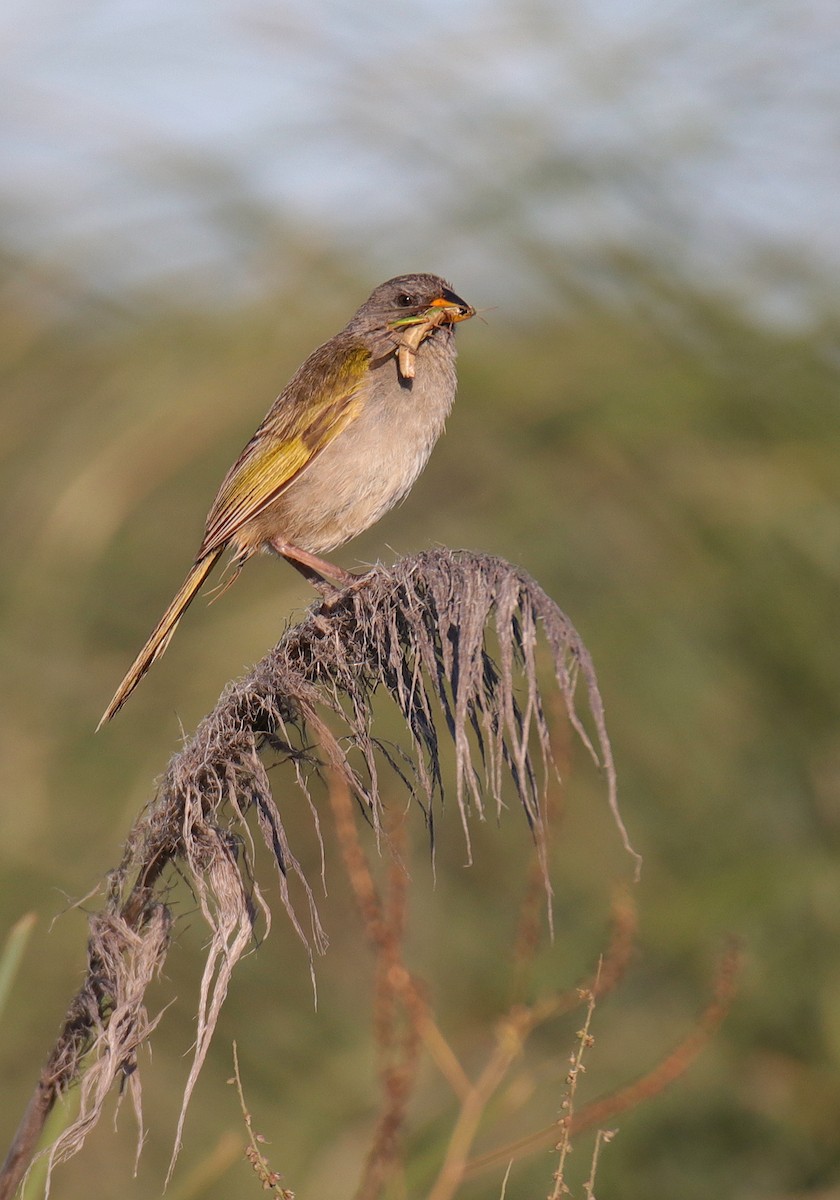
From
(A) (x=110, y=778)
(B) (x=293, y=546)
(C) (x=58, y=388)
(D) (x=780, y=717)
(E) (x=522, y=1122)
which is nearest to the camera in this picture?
(B) (x=293, y=546)

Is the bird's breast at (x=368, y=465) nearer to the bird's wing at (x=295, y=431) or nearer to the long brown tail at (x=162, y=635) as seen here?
the bird's wing at (x=295, y=431)

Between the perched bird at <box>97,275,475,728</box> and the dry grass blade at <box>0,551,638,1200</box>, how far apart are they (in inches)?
69.0

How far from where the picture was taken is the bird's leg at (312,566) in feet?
11.4

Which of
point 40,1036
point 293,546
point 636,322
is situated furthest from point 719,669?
point 40,1036

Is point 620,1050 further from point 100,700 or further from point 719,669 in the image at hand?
point 100,700

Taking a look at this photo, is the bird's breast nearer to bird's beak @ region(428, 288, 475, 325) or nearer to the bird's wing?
the bird's wing

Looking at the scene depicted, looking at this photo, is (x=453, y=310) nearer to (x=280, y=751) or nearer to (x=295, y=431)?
(x=295, y=431)

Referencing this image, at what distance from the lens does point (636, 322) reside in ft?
14.8

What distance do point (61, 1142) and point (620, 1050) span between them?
276cm

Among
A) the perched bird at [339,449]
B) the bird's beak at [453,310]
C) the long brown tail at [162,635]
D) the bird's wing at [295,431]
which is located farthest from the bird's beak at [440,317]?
the long brown tail at [162,635]

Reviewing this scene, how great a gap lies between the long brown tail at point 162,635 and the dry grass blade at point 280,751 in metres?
0.67

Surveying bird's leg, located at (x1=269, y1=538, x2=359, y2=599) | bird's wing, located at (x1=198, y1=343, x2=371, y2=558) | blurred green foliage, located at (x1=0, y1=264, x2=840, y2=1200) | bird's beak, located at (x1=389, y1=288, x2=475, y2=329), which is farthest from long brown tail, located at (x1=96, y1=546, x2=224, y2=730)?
bird's beak, located at (x1=389, y1=288, x2=475, y2=329)

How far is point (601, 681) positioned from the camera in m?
4.44

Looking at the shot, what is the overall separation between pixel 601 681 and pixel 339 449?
121 centimetres
